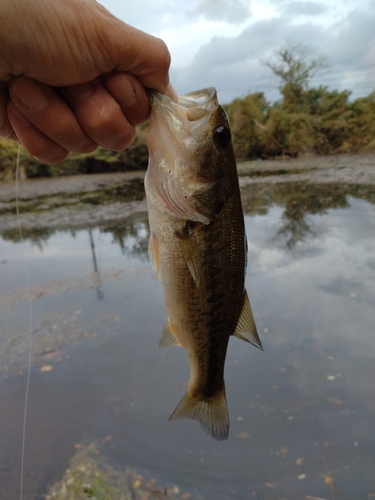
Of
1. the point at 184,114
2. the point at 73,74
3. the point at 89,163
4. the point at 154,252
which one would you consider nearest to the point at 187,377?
the point at 154,252

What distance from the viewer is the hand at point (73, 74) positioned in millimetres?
1405

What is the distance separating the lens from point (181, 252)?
180cm

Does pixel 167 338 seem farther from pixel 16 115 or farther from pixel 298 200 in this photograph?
pixel 298 200

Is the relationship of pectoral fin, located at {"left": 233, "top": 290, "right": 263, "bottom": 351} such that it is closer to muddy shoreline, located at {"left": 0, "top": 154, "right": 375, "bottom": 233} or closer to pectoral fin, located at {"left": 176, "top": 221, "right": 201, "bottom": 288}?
pectoral fin, located at {"left": 176, "top": 221, "right": 201, "bottom": 288}

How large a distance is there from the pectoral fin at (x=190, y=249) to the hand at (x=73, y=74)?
0.58m

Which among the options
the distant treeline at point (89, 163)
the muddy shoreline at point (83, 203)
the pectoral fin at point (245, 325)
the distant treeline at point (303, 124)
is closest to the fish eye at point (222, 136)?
the pectoral fin at point (245, 325)

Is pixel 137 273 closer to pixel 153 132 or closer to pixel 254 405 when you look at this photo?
pixel 254 405

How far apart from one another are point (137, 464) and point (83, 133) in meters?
2.69

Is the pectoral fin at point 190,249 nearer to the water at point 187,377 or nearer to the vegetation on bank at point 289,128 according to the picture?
the water at point 187,377

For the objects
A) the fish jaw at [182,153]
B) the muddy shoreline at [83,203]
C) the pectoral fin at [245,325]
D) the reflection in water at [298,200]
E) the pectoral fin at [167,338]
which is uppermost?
the fish jaw at [182,153]

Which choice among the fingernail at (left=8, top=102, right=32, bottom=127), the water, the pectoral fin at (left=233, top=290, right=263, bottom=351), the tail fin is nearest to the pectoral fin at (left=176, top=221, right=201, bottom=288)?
the pectoral fin at (left=233, top=290, right=263, bottom=351)

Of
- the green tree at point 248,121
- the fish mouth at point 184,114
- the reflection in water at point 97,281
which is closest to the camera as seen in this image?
the fish mouth at point 184,114

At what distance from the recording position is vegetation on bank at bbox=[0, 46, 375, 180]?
30875 millimetres

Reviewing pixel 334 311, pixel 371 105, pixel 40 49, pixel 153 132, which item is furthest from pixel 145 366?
pixel 371 105
